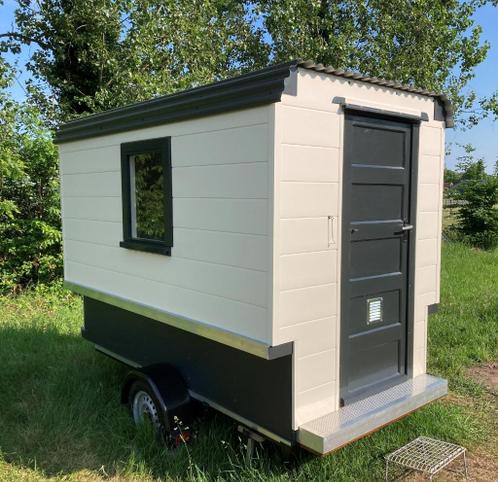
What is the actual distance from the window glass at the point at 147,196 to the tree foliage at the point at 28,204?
447 centimetres

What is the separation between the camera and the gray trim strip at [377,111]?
298cm

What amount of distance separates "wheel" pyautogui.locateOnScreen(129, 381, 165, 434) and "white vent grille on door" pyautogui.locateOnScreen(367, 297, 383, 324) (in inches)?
60.7

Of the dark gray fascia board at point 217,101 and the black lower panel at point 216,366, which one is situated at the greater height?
the dark gray fascia board at point 217,101

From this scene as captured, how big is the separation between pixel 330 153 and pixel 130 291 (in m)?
2.00

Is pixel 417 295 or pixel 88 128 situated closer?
pixel 417 295

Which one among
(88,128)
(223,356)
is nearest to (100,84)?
(88,128)

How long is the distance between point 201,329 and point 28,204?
6.04 metres

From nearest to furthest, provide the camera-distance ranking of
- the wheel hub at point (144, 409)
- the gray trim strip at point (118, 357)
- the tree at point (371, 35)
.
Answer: the wheel hub at point (144, 409), the gray trim strip at point (118, 357), the tree at point (371, 35)

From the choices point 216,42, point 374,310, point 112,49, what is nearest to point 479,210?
point 216,42

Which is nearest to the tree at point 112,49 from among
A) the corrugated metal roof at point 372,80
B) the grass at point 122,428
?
the grass at point 122,428

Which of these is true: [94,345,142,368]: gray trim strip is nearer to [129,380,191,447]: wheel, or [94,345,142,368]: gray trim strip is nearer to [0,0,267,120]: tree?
[129,380,191,447]: wheel

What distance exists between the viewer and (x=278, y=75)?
2.68 m

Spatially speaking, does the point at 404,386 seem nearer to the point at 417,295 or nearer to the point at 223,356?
the point at 417,295

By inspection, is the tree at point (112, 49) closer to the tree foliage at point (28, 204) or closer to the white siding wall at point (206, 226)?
the tree foliage at point (28, 204)
